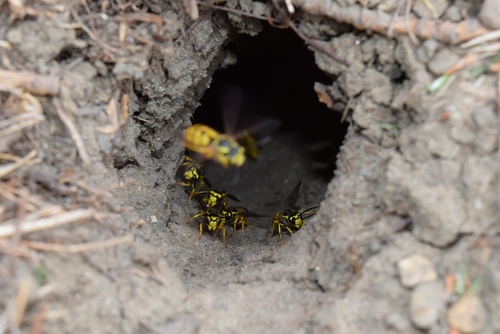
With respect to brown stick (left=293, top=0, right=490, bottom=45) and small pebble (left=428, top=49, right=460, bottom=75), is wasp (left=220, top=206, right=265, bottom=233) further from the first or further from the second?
small pebble (left=428, top=49, right=460, bottom=75)

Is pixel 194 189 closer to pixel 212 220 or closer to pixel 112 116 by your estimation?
pixel 212 220

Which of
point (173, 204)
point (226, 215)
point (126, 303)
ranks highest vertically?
point (126, 303)

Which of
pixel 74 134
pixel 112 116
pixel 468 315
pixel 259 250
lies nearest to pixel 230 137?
pixel 259 250

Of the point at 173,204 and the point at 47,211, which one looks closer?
the point at 47,211

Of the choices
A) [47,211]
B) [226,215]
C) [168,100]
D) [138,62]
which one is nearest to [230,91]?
[226,215]

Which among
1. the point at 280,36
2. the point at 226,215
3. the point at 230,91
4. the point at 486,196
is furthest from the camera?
the point at 230,91

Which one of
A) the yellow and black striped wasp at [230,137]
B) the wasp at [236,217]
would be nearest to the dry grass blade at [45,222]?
the yellow and black striped wasp at [230,137]

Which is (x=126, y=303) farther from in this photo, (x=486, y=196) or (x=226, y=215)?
(x=226, y=215)
